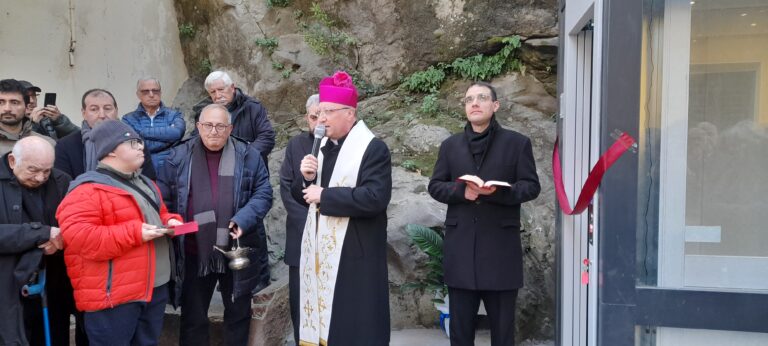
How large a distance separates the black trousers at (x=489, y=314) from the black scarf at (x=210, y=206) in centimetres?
156

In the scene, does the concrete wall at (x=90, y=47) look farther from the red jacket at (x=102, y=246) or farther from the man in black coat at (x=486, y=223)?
the man in black coat at (x=486, y=223)

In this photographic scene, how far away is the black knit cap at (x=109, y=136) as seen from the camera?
3.25 m

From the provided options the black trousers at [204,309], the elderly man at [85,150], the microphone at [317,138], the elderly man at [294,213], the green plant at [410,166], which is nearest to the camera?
the microphone at [317,138]

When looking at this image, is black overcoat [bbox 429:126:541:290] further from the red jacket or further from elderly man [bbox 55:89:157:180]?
elderly man [bbox 55:89:157:180]

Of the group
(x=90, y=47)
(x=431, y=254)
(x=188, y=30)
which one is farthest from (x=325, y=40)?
(x=431, y=254)

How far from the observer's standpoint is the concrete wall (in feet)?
23.5

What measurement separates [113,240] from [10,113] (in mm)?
1642

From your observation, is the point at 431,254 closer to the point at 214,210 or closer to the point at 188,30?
the point at 214,210

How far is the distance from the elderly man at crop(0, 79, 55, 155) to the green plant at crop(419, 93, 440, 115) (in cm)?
454

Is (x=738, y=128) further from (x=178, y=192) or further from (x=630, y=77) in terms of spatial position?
(x=178, y=192)

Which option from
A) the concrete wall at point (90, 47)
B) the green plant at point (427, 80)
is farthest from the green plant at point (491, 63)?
the concrete wall at point (90, 47)

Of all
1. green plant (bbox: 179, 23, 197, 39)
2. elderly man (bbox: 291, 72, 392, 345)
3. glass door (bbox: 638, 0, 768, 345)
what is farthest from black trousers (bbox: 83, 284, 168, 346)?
green plant (bbox: 179, 23, 197, 39)

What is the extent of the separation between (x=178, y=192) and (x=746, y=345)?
3317mm

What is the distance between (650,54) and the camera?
8.46 ft
